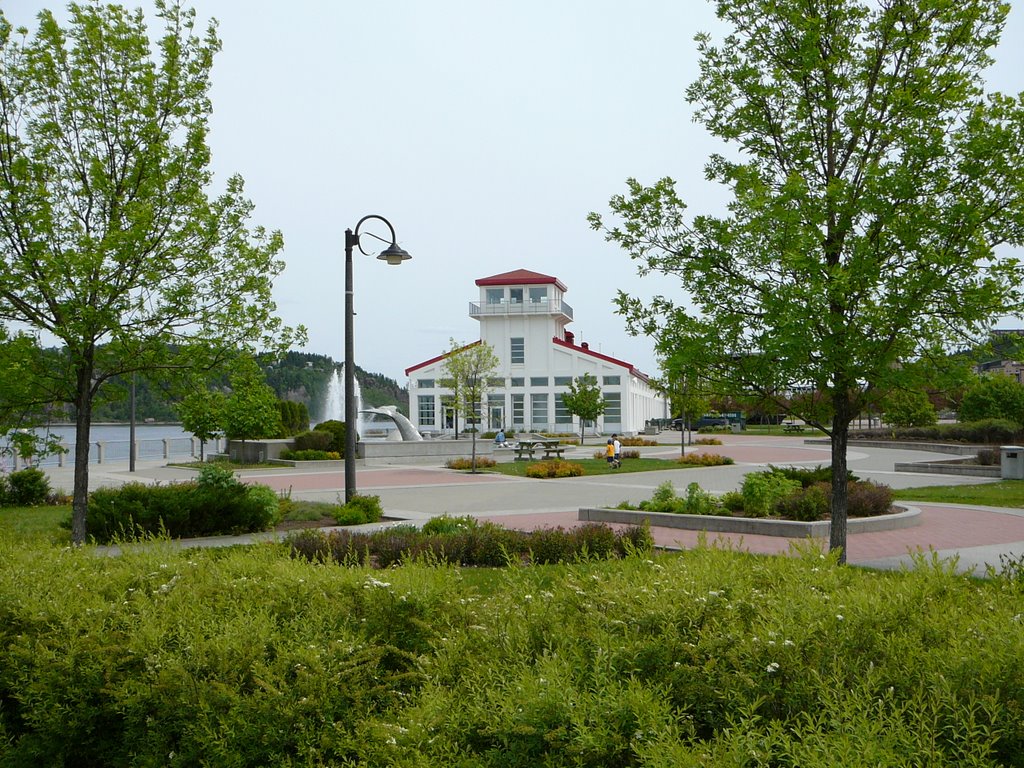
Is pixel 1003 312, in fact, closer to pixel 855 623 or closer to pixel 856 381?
pixel 856 381

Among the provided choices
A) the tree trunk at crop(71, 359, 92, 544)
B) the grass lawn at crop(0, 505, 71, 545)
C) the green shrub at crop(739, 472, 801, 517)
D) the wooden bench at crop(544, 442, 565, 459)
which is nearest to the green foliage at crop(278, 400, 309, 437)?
the wooden bench at crop(544, 442, 565, 459)

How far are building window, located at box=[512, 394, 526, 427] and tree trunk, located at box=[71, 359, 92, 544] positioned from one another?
180 ft

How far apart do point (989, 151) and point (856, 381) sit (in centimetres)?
280

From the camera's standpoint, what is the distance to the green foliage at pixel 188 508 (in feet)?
43.3

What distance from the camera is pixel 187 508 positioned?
13.9 meters

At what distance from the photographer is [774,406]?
415 inches

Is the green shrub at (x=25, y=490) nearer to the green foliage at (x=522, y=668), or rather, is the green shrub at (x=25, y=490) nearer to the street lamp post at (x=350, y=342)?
the street lamp post at (x=350, y=342)

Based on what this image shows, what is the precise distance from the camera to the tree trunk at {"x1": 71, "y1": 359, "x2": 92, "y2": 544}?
11.8 metres

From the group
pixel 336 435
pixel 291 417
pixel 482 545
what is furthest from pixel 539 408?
pixel 482 545

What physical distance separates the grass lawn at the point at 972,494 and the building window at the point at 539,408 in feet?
144

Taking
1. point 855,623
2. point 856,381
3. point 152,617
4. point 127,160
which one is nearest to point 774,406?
point 856,381

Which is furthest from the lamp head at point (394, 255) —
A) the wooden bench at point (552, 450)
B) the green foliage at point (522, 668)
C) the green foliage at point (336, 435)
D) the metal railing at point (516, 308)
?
the metal railing at point (516, 308)

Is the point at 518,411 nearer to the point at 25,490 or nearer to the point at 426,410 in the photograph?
the point at 426,410

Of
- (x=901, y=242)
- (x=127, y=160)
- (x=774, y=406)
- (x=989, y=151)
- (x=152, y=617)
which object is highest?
(x=127, y=160)
